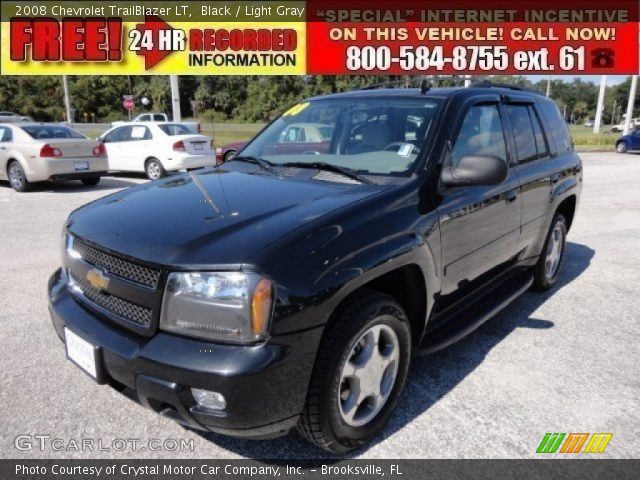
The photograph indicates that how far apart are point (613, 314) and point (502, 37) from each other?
65.1 ft

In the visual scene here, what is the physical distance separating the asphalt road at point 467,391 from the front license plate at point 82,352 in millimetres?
454

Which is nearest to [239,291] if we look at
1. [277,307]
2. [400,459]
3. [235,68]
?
[277,307]

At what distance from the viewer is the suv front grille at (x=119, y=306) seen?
221cm

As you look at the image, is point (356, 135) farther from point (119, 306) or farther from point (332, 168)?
point (119, 306)

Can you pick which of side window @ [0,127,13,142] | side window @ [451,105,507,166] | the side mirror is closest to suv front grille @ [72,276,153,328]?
the side mirror

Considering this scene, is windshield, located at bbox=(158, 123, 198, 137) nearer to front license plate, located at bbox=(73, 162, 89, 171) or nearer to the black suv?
front license plate, located at bbox=(73, 162, 89, 171)

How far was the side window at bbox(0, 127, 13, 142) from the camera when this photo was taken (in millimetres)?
10938

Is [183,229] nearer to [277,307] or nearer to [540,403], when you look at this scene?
[277,307]

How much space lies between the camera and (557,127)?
4832mm

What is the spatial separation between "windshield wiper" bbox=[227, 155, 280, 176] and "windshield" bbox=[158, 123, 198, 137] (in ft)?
32.4

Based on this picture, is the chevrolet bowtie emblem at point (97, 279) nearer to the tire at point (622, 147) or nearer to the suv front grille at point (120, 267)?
the suv front grille at point (120, 267)

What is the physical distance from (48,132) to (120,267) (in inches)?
401

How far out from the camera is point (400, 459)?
2.51 m

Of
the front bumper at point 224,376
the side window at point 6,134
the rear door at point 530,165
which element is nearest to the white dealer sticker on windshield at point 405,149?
the rear door at point 530,165
